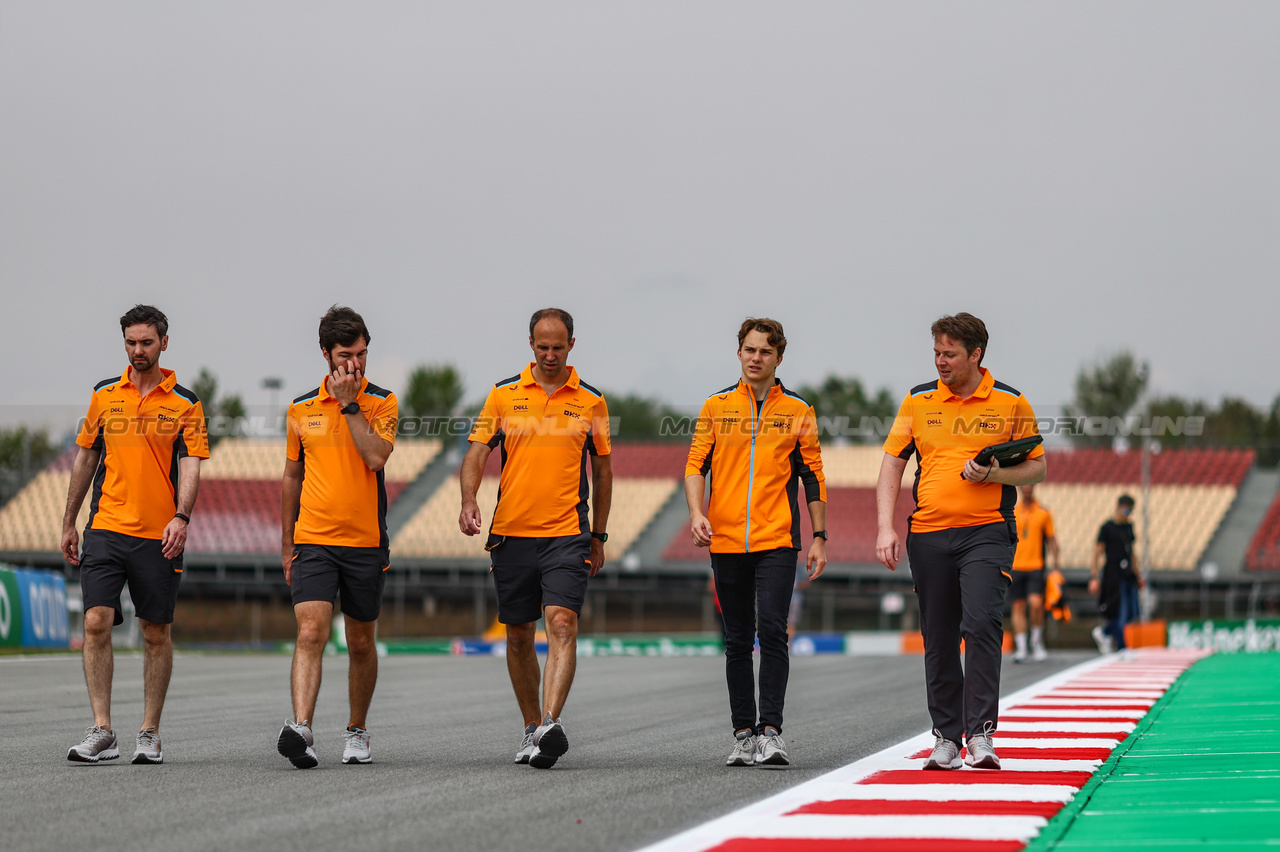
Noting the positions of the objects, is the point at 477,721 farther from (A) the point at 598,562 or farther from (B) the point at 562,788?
(B) the point at 562,788

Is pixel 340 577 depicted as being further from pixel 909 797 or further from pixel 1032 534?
pixel 1032 534

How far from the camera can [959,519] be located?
7.16m

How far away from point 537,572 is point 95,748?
2.24 metres

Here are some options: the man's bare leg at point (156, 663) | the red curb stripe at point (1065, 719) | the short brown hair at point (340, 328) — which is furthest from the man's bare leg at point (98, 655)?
the red curb stripe at point (1065, 719)

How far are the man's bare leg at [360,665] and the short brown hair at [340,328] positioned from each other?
1338mm

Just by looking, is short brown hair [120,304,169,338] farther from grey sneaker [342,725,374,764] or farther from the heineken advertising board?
the heineken advertising board

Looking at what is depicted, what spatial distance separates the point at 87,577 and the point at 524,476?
220cm

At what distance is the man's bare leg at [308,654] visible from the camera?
7152mm

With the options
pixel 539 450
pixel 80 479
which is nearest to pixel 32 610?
pixel 80 479

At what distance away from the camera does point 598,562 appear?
779 centimetres

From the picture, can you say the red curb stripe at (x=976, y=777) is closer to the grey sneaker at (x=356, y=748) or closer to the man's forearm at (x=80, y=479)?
the grey sneaker at (x=356, y=748)

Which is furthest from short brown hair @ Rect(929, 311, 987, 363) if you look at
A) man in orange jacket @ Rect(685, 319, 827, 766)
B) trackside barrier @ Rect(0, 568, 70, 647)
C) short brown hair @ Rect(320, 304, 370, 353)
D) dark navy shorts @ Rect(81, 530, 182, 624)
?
trackside barrier @ Rect(0, 568, 70, 647)

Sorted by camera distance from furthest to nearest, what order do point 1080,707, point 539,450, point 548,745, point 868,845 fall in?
point 1080,707 → point 539,450 → point 548,745 → point 868,845

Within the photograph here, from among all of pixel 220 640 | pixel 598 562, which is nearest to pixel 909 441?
pixel 598 562
